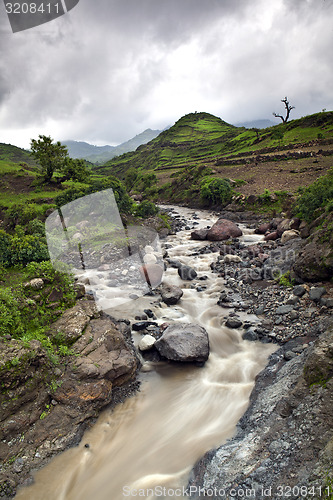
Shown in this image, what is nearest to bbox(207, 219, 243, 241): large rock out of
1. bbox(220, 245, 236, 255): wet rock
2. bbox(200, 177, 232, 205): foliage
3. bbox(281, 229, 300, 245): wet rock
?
bbox(220, 245, 236, 255): wet rock

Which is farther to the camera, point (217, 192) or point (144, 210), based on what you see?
point (217, 192)

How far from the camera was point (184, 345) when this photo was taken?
912cm

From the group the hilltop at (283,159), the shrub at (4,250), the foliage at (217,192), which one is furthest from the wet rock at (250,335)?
the foliage at (217,192)

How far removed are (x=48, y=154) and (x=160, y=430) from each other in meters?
34.5

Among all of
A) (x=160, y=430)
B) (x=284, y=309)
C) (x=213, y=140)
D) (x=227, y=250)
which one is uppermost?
(x=213, y=140)

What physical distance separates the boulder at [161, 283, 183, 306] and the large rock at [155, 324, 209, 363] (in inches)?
143

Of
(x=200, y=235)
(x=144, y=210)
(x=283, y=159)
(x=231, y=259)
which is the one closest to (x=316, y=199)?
(x=231, y=259)

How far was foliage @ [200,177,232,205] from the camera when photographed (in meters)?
37.5

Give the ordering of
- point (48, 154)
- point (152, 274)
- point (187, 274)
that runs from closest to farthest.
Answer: point (152, 274) < point (187, 274) < point (48, 154)

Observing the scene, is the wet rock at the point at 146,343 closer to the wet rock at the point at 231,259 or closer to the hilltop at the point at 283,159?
the wet rock at the point at 231,259

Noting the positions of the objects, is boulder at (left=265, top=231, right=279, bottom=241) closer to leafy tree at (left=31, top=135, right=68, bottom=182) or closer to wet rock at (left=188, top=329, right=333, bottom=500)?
wet rock at (left=188, top=329, right=333, bottom=500)

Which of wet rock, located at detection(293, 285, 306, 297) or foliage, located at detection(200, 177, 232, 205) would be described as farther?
foliage, located at detection(200, 177, 232, 205)

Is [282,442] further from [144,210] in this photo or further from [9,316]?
[144,210]

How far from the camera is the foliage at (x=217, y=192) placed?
123 feet
